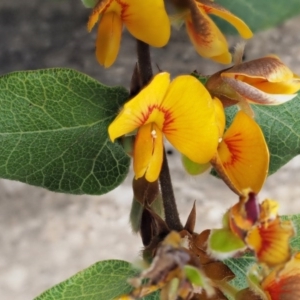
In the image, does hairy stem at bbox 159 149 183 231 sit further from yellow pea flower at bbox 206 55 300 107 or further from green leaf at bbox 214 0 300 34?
green leaf at bbox 214 0 300 34

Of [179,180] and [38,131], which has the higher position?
[38,131]

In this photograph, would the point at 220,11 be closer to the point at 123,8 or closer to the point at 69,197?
the point at 123,8

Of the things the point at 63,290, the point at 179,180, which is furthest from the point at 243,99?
the point at 179,180

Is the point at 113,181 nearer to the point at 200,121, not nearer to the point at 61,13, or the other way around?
the point at 200,121

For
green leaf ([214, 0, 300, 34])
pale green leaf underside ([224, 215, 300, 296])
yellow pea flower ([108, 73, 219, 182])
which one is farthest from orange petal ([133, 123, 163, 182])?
green leaf ([214, 0, 300, 34])

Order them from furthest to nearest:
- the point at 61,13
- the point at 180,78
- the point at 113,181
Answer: the point at 61,13 → the point at 113,181 → the point at 180,78

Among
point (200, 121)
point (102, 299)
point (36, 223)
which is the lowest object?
point (36, 223)

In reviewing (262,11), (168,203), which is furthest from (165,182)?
(262,11)
